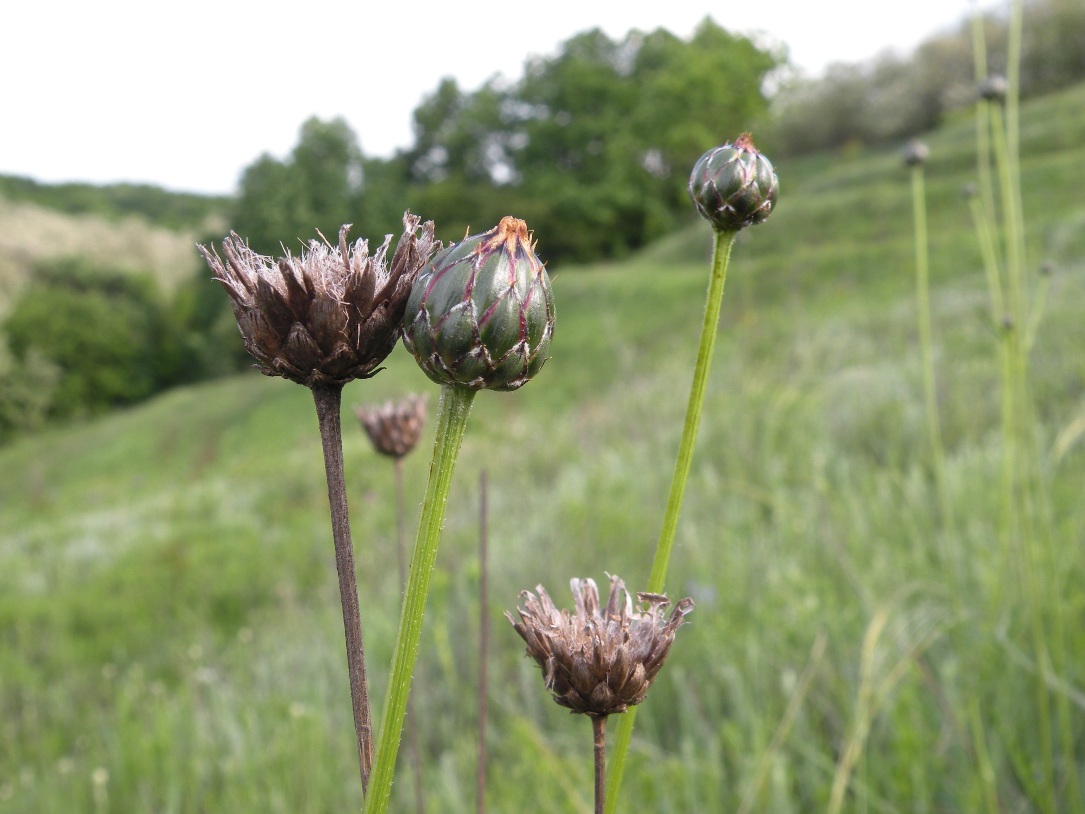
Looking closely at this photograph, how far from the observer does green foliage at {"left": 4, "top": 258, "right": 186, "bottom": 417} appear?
33156mm

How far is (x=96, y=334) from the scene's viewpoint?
114 feet

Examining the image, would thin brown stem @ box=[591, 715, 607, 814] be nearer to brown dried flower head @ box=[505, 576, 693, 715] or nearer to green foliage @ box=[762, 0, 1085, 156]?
brown dried flower head @ box=[505, 576, 693, 715]

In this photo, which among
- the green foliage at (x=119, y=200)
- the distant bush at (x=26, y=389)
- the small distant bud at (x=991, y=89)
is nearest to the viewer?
the small distant bud at (x=991, y=89)

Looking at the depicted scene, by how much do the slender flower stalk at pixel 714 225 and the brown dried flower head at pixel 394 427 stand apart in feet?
1.84

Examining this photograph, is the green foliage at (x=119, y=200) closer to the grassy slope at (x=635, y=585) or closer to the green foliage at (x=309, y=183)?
the green foliage at (x=309, y=183)

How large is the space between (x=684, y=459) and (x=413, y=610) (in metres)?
0.15

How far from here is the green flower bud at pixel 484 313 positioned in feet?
1.16

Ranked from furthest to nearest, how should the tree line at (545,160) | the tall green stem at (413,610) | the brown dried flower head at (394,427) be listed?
the tree line at (545,160), the brown dried flower head at (394,427), the tall green stem at (413,610)

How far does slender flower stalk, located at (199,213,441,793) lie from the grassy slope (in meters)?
1.12

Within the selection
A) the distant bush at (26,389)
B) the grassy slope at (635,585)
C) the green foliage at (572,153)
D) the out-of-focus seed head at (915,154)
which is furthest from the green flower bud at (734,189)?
the green foliage at (572,153)

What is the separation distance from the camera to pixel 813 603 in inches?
92.2

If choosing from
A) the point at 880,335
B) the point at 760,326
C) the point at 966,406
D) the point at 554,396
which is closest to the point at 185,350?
the point at 554,396

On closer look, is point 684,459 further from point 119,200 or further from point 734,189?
point 119,200

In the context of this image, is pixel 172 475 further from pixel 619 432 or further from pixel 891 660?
pixel 891 660
